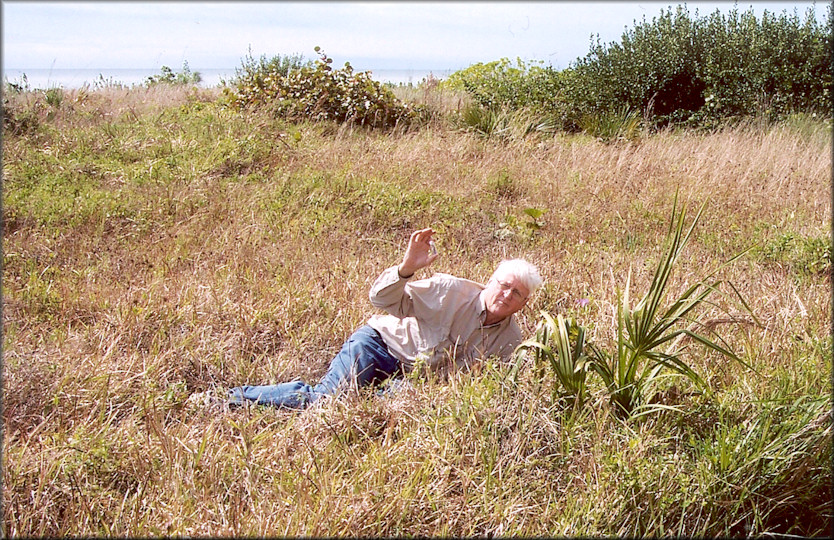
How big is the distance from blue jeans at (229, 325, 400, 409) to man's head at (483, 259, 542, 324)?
0.63 m

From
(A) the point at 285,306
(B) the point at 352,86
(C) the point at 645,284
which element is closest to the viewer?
(A) the point at 285,306

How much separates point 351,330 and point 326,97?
5.91 m

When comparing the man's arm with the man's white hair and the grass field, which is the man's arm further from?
the grass field

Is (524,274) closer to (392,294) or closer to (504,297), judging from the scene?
(504,297)

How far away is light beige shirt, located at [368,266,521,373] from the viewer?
13.0 ft

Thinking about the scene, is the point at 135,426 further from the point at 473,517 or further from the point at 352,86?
the point at 352,86

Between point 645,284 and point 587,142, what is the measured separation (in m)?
4.70

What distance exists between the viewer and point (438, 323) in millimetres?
4047

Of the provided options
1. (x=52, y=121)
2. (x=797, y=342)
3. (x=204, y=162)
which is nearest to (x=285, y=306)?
(x=797, y=342)

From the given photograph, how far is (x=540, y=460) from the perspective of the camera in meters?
3.00

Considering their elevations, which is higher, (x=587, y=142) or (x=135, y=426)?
(x=587, y=142)

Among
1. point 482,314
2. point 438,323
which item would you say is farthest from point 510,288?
point 438,323

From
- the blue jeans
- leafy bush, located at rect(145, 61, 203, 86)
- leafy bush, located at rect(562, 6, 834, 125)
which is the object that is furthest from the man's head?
leafy bush, located at rect(145, 61, 203, 86)

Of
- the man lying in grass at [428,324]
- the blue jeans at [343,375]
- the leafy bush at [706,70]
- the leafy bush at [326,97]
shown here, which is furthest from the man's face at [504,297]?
the leafy bush at [706,70]
